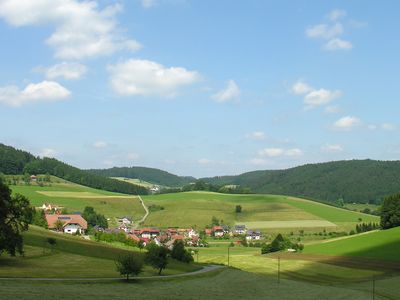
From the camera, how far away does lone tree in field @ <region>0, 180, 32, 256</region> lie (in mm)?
75188

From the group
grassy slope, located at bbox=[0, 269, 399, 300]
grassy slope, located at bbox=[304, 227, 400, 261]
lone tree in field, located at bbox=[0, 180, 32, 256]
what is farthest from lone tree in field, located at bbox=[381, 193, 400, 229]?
lone tree in field, located at bbox=[0, 180, 32, 256]

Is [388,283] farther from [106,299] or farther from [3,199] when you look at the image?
[3,199]

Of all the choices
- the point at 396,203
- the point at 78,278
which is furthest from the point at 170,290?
the point at 396,203

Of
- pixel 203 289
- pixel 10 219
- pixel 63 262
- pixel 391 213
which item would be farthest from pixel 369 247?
pixel 10 219

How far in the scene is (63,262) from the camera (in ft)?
277

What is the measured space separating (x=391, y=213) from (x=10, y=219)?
410ft

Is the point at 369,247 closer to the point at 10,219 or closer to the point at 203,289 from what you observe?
the point at 203,289

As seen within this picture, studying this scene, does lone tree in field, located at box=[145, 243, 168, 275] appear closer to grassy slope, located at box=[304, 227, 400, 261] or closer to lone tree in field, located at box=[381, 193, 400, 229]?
grassy slope, located at box=[304, 227, 400, 261]

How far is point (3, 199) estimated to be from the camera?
77.4 metres

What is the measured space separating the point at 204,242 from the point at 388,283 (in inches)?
4524

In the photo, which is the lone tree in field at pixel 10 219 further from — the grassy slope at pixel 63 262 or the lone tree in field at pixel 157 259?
the lone tree in field at pixel 157 259

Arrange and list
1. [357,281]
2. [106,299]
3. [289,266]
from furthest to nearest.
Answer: [289,266], [357,281], [106,299]

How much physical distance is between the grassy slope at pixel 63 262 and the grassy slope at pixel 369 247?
144 ft

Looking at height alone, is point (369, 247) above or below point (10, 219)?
below
